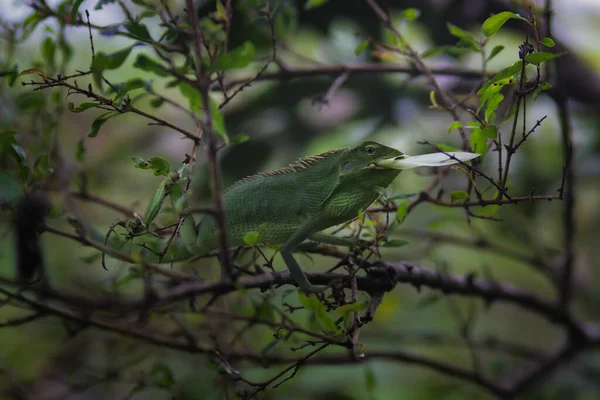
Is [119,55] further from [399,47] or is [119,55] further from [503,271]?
[503,271]

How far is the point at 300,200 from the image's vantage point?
1049 mm

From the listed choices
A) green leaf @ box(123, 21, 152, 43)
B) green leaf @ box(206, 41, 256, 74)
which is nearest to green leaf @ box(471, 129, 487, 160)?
green leaf @ box(206, 41, 256, 74)

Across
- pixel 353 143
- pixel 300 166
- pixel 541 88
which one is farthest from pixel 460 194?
pixel 353 143

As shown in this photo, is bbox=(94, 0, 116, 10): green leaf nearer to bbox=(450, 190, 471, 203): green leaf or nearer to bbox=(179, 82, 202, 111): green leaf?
bbox=(179, 82, 202, 111): green leaf

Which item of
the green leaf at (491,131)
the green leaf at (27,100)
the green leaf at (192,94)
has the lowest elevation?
the green leaf at (491,131)

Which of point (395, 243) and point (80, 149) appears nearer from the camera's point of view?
point (395, 243)

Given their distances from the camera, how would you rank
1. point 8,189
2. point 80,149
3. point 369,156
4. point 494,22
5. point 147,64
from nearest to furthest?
point 147,64 → point 8,189 → point 494,22 → point 369,156 → point 80,149

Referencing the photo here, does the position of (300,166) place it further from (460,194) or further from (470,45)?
(470,45)

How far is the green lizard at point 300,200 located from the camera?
102 cm

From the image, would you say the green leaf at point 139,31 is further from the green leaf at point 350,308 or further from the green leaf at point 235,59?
the green leaf at point 350,308

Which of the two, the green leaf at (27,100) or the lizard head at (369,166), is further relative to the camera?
the green leaf at (27,100)

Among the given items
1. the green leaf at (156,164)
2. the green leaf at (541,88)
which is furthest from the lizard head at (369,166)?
the green leaf at (156,164)

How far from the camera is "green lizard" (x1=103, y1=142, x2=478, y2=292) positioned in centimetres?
102

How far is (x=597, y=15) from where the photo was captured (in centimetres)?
368
